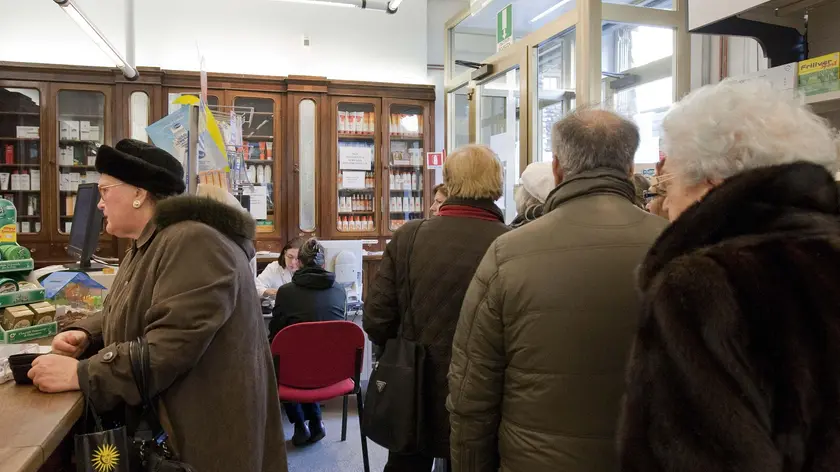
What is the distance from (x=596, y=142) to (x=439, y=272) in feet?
2.33

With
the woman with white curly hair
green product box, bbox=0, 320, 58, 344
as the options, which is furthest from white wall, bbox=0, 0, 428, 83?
the woman with white curly hair

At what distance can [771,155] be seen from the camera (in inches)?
35.7

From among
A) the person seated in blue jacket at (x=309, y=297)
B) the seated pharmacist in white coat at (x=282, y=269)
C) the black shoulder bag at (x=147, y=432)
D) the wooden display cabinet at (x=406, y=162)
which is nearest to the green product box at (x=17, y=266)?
the black shoulder bag at (x=147, y=432)

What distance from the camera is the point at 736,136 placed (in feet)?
3.09

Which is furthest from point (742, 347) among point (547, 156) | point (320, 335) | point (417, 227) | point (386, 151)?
point (386, 151)

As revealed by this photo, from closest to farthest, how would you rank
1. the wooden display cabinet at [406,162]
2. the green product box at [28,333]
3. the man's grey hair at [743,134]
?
the man's grey hair at [743,134]
the green product box at [28,333]
the wooden display cabinet at [406,162]

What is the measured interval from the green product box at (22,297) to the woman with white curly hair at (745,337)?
187 cm

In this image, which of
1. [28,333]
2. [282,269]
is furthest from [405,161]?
[28,333]

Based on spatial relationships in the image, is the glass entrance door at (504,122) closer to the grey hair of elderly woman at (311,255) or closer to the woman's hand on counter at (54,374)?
the grey hair of elderly woman at (311,255)

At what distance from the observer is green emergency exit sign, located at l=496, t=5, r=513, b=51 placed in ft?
13.0

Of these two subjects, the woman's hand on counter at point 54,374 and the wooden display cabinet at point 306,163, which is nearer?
the woman's hand on counter at point 54,374

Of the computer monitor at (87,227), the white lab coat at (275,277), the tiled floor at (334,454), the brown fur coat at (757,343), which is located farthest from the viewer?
the white lab coat at (275,277)

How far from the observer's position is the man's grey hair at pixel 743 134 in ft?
2.98

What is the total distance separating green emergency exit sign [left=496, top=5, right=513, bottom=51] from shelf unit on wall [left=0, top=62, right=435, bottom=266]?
1.96 meters
